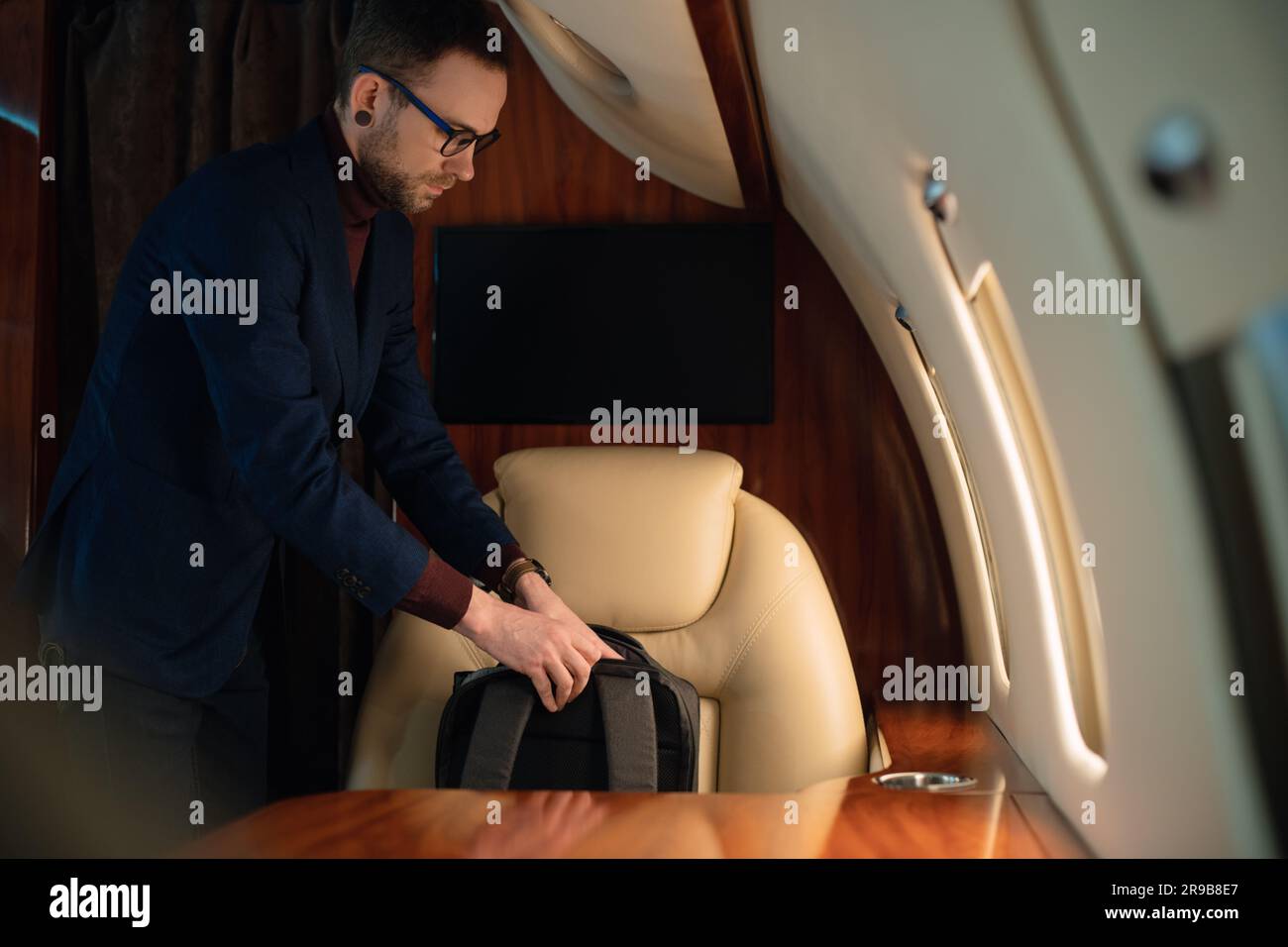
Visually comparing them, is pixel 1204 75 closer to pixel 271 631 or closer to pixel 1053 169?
pixel 1053 169

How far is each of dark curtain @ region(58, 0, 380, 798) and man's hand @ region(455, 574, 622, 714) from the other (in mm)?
1128

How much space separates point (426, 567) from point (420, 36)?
2.77 ft

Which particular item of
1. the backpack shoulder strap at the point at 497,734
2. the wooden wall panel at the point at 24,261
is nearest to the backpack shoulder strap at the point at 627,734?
the backpack shoulder strap at the point at 497,734

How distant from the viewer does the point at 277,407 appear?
1.44 metres

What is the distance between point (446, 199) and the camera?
263 centimetres

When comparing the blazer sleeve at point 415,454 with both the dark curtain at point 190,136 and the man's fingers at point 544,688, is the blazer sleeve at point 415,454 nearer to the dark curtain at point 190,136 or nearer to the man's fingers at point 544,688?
the man's fingers at point 544,688

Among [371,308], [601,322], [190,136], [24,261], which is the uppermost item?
[190,136]

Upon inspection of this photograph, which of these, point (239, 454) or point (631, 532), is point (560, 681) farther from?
point (631, 532)

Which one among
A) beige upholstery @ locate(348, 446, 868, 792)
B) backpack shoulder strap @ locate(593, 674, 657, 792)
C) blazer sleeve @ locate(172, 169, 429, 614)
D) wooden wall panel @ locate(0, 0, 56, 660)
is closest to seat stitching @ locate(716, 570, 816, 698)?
beige upholstery @ locate(348, 446, 868, 792)

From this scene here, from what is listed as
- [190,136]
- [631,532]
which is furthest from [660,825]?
[190,136]

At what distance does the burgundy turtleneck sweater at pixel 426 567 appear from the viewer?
4.97ft

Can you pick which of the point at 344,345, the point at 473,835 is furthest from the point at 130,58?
the point at 473,835

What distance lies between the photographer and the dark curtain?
257cm

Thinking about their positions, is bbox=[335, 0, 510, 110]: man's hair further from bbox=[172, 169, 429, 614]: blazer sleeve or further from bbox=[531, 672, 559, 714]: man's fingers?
bbox=[531, 672, 559, 714]: man's fingers
